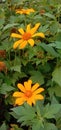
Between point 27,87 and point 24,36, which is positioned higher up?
point 24,36

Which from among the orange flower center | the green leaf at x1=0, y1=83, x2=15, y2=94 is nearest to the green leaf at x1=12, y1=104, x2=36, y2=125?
the orange flower center

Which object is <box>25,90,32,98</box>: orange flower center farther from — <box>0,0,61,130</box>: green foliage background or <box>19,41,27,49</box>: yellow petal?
<box>19,41,27,49</box>: yellow petal

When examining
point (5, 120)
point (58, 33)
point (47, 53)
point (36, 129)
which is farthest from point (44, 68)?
point (36, 129)

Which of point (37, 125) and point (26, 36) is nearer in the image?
point (37, 125)

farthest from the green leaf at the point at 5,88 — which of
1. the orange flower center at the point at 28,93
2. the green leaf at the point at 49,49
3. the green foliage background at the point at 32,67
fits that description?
the green leaf at the point at 49,49

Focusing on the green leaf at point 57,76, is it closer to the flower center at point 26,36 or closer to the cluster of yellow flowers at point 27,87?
the cluster of yellow flowers at point 27,87

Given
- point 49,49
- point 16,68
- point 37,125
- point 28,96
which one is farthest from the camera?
point 16,68

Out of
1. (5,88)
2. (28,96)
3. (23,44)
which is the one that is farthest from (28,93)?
(23,44)

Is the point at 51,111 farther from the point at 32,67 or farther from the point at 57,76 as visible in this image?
the point at 32,67
